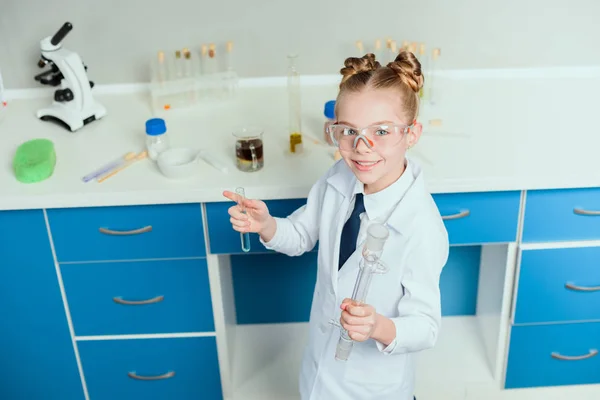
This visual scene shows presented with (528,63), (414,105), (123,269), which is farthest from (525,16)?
(123,269)

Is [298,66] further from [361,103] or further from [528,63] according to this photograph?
[361,103]

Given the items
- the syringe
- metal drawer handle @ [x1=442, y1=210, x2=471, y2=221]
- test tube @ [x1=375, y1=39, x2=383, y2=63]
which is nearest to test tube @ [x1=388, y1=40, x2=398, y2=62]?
test tube @ [x1=375, y1=39, x2=383, y2=63]

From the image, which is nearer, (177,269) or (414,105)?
(414,105)

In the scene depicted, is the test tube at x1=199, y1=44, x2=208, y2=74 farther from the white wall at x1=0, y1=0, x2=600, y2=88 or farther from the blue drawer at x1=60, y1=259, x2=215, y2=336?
the blue drawer at x1=60, y1=259, x2=215, y2=336

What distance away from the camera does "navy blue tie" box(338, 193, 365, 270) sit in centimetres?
148

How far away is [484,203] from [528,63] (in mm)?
696

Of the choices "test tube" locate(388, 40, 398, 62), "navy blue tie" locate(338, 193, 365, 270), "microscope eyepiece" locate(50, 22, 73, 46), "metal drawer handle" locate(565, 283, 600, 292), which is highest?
"microscope eyepiece" locate(50, 22, 73, 46)

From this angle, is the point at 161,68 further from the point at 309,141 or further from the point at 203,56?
the point at 309,141

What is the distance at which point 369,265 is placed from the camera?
121 centimetres

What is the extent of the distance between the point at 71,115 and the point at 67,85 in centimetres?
10

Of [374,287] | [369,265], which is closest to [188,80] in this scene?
[374,287]

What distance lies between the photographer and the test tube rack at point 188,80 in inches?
86.7

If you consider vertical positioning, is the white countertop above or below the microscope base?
below

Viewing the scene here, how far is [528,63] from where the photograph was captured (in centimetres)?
232
